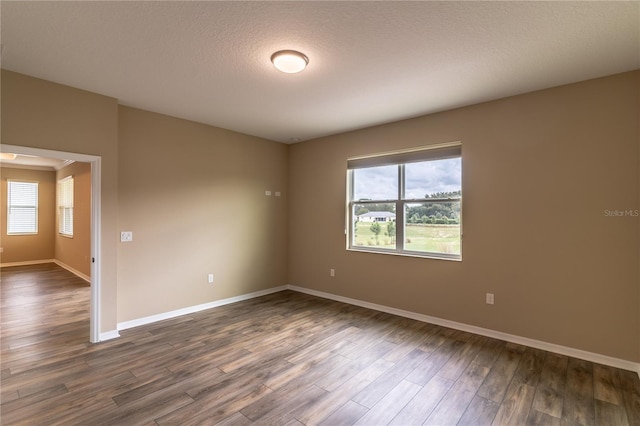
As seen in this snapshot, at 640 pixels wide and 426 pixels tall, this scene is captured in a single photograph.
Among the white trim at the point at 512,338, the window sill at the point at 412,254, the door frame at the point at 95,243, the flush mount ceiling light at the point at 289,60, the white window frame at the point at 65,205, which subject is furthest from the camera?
the white window frame at the point at 65,205

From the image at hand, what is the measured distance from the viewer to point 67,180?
7375 millimetres

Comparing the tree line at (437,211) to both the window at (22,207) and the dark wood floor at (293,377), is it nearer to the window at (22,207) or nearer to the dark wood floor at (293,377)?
the dark wood floor at (293,377)

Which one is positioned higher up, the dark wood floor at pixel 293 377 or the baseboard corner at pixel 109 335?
the baseboard corner at pixel 109 335

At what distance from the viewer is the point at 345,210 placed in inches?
194

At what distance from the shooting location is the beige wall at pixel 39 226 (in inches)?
297

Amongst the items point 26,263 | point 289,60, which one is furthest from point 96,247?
point 26,263

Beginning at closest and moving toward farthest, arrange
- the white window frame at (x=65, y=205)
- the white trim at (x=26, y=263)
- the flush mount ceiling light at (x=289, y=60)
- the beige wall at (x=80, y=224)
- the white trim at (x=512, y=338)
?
the flush mount ceiling light at (x=289, y=60) → the white trim at (x=512, y=338) → the beige wall at (x=80, y=224) → the white window frame at (x=65, y=205) → the white trim at (x=26, y=263)

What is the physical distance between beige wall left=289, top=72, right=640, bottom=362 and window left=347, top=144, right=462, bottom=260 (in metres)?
0.16

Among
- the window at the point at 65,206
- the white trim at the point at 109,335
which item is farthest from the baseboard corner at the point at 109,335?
the window at the point at 65,206

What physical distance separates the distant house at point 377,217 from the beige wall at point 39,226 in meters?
8.69

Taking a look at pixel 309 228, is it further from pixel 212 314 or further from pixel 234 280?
pixel 212 314

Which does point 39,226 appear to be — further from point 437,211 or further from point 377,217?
point 437,211

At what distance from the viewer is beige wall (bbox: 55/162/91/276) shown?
618cm

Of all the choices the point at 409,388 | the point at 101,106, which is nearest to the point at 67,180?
the point at 101,106
